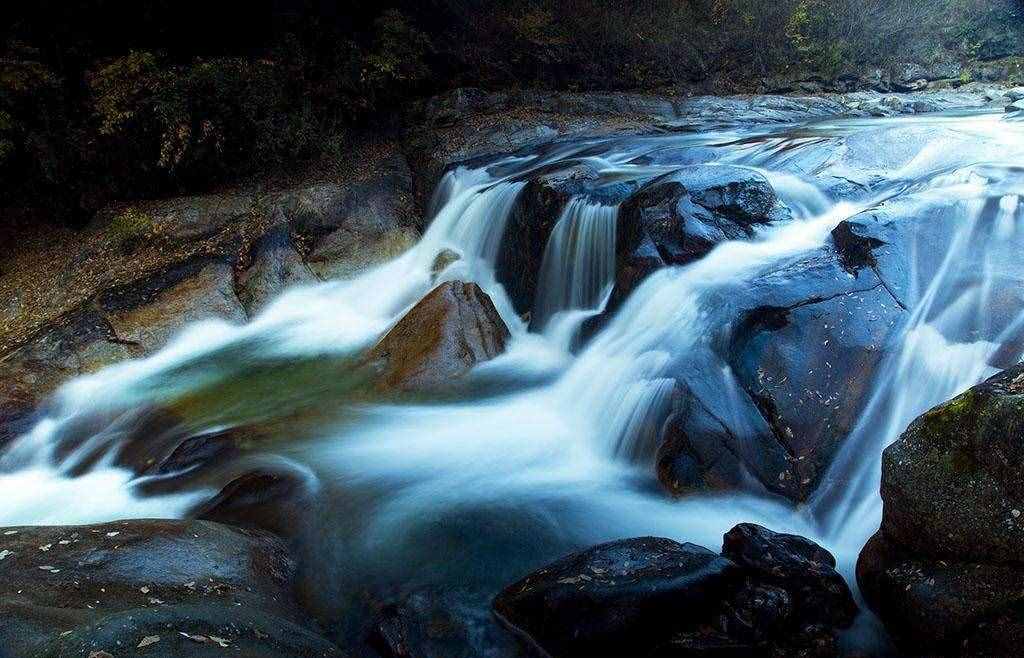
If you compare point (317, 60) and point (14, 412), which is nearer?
point (14, 412)

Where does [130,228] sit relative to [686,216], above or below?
above

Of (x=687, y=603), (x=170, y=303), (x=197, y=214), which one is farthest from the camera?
(x=197, y=214)

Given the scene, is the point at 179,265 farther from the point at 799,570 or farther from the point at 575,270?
the point at 799,570

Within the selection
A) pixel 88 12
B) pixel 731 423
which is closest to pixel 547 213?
pixel 731 423

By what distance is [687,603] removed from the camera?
3121 millimetres

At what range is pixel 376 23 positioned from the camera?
34.5 ft

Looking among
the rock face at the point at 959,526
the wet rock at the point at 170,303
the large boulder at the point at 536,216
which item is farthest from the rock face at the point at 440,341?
the rock face at the point at 959,526

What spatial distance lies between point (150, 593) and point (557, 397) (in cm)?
353

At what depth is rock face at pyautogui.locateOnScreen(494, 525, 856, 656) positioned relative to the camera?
3080 mm

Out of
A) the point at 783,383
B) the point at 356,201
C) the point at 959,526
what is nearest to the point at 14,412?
the point at 356,201

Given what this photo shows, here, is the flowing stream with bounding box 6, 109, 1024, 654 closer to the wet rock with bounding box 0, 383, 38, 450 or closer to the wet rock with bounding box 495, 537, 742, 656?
the wet rock with bounding box 0, 383, 38, 450

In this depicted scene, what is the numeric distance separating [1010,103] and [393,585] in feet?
42.1

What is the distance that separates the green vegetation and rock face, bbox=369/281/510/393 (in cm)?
447

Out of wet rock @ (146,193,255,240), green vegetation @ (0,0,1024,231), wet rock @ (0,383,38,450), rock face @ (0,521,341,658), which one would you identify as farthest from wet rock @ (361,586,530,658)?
green vegetation @ (0,0,1024,231)
